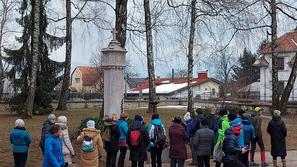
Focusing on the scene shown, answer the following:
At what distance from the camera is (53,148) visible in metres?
9.44

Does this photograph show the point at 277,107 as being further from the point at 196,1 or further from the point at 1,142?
the point at 1,142

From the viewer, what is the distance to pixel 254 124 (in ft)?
47.8

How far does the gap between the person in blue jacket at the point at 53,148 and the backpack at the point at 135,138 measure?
2925mm

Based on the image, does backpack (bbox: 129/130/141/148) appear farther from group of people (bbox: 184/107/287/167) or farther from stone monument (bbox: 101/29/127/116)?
stone monument (bbox: 101/29/127/116)

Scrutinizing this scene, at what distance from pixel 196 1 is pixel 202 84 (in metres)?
73.3

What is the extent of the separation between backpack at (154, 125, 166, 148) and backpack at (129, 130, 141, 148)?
0.61 m

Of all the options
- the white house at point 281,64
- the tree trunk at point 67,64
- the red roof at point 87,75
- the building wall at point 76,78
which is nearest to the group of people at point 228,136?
the tree trunk at point 67,64

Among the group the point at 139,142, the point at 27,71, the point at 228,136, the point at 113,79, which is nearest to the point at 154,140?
the point at 139,142

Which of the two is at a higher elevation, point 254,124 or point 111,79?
point 111,79

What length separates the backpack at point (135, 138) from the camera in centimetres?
1216

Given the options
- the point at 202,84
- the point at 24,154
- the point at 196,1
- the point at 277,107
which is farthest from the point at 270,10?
the point at 202,84

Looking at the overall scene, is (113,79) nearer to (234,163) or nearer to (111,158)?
(111,158)

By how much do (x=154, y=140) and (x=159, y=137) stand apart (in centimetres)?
15

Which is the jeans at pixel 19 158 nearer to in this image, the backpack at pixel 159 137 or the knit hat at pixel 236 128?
the backpack at pixel 159 137
